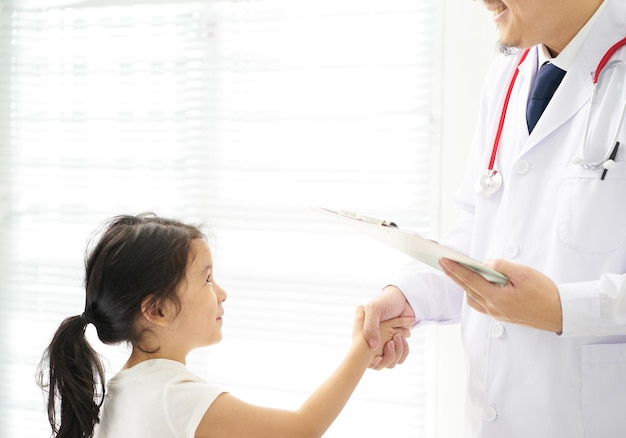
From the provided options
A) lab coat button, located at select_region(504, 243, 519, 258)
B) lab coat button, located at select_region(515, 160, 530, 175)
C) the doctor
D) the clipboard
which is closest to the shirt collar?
the doctor

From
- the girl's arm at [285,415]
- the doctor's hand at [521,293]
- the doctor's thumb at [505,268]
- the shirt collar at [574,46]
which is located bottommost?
the girl's arm at [285,415]

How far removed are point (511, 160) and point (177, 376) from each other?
79 centimetres

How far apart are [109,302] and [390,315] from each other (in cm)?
60

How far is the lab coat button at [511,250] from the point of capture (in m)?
1.30

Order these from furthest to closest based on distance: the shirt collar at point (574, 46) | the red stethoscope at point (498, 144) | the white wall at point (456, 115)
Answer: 1. the white wall at point (456, 115)
2. the shirt collar at point (574, 46)
3. the red stethoscope at point (498, 144)

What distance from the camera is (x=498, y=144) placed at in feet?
4.72

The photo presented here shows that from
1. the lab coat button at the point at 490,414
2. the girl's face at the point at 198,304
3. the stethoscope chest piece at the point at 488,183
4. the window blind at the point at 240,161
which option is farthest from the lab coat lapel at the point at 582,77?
the window blind at the point at 240,161

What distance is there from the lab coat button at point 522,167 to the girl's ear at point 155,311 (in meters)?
0.76

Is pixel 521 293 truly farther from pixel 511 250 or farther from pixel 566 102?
pixel 566 102

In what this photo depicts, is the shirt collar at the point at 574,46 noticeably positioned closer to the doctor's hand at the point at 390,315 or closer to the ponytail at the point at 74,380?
the doctor's hand at the point at 390,315

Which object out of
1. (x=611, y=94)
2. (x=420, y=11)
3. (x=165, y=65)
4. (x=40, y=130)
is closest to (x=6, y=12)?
(x=40, y=130)

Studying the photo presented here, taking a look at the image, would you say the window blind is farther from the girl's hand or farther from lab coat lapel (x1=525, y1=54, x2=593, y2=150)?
lab coat lapel (x1=525, y1=54, x2=593, y2=150)

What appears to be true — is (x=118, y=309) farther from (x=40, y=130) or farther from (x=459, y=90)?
(x=40, y=130)

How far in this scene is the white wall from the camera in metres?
2.06
